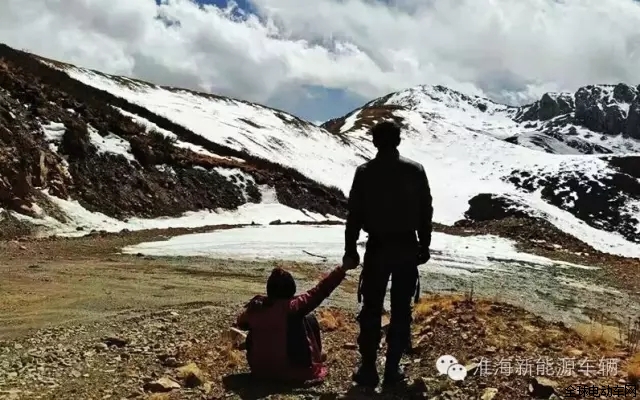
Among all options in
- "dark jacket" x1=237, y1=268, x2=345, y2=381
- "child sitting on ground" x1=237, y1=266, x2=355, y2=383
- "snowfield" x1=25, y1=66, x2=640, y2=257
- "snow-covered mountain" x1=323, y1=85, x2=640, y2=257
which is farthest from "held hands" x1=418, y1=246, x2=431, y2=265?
"snow-covered mountain" x1=323, y1=85, x2=640, y2=257

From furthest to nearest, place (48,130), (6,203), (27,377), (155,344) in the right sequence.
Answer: (48,130) → (6,203) → (155,344) → (27,377)

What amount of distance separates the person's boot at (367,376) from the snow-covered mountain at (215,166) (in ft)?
54.7

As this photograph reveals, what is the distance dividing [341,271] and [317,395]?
43.3 inches

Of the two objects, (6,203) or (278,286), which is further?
(6,203)

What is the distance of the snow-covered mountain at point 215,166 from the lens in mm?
23969

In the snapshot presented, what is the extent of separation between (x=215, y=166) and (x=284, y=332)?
3113cm

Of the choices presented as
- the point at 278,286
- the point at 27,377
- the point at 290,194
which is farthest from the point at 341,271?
the point at 290,194

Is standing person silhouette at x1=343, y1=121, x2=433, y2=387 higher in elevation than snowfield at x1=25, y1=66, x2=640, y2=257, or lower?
lower

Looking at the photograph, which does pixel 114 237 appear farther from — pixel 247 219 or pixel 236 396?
pixel 236 396

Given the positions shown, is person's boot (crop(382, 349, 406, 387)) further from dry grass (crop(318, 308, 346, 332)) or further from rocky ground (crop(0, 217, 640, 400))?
dry grass (crop(318, 308, 346, 332))

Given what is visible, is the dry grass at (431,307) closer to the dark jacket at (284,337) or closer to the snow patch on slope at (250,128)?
the dark jacket at (284,337)

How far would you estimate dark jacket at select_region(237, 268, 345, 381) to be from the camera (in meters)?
5.66

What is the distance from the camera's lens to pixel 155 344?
6766 millimetres

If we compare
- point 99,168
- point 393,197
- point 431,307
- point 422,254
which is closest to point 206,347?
point 422,254
